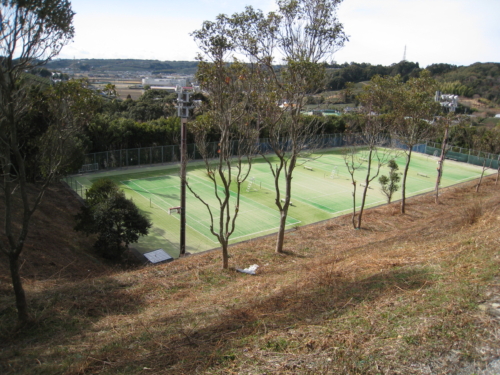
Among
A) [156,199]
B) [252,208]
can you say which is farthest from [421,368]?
[156,199]

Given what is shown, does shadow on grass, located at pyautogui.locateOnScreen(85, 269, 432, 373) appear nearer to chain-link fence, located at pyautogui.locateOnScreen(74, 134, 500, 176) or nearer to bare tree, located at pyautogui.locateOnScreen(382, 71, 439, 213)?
bare tree, located at pyautogui.locateOnScreen(382, 71, 439, 213)

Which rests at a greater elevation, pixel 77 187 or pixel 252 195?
pixel 252 195

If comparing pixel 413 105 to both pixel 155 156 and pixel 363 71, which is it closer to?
pixel 155 156

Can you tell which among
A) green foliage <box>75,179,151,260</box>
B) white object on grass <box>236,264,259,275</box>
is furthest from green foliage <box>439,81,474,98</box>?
white object on grass <box>236,264,259,275</box>

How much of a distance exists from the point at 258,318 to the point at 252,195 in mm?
19205

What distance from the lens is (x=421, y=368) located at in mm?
5086

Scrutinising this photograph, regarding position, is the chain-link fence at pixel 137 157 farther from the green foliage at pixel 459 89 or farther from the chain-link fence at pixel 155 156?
the green foliage at pixel 459 89

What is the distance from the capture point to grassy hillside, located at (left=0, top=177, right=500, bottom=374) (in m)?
5.46

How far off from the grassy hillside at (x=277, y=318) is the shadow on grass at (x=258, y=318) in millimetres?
25

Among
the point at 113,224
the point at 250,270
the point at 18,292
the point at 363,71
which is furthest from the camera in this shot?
the point at 363,71

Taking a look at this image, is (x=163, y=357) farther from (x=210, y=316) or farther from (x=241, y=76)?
(x=241, y=76)

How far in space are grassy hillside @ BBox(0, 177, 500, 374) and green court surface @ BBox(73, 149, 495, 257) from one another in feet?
20.5

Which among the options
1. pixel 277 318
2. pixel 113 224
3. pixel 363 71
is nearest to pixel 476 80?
pixel 363 71

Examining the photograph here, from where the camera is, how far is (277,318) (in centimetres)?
696
